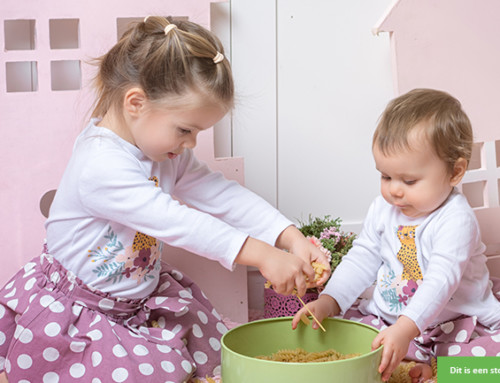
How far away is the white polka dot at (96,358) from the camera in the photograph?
1069mm

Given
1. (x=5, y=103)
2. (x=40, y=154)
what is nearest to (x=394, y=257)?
(x=40, y=154)

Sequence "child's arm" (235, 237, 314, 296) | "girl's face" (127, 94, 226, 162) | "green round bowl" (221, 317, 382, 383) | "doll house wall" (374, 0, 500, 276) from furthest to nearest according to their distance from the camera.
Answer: "doll house wall" (374, 0, 500, 276)
"girl's face" (127, 94, 226, 162)
"child's arm" (235, 237, 314, 296)
"green round bowl" (221, 317, 382, 383)

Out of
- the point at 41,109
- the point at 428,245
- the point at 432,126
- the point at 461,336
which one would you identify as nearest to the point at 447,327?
the point at 461,336

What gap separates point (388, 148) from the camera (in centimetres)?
118

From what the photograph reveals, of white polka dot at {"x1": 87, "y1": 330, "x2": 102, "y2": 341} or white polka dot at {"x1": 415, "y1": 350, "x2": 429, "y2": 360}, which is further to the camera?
white polka dot at {"x1": 415, "y1": 350, "x2": 429, "y2": 360}

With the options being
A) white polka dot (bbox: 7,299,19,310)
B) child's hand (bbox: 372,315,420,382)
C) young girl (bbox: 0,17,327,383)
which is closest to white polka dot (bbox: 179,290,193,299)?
young girl (bbox: 0,17,327,383)

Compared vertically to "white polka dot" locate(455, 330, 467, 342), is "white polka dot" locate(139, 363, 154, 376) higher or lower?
lower

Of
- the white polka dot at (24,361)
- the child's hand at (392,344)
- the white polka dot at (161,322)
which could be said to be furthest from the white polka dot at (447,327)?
the white polka dot at (24,361)

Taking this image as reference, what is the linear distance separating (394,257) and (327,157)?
0.45 metres

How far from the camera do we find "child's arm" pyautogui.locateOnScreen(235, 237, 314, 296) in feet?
3.37

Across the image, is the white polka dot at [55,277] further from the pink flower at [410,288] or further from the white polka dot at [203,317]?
the pink flower at [410,288]

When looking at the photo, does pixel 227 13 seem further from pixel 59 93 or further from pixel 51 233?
pixel 51 233

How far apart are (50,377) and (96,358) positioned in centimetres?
8

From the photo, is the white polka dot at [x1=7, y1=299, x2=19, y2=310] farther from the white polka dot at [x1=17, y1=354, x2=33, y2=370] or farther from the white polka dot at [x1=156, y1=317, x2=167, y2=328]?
the white polka dot at [x1=156, y1=317, x2=167, y2=328]
